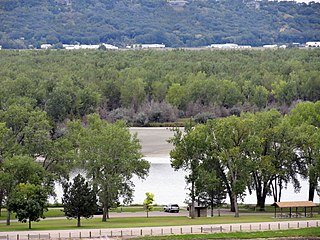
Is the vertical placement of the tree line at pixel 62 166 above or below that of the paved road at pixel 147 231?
above

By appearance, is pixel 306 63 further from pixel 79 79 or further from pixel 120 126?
pixel 120 126

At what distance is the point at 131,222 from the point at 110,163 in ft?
15.1

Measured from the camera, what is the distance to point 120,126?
85.3 meters

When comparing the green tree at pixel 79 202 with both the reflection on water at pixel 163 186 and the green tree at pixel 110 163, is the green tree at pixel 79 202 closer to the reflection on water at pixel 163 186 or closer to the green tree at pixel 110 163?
the green tree at pixel 110 163

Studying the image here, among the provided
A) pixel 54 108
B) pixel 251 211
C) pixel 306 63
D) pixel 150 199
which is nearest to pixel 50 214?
pixel 150 199

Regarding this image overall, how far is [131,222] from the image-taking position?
77.6 m

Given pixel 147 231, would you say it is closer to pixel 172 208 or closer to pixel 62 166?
pixel 172 208

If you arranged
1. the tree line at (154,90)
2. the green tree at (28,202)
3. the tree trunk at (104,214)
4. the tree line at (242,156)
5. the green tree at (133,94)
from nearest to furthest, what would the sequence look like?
1. the green tree at (28,202)
2. the tree trunk at (104,214)
3. the tree line at (242,156)
4. the tree line at (154,90)
5. the green tree at (133,94)

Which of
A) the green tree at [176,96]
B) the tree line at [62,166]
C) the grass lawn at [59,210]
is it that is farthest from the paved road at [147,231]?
the green tree at [176,96]

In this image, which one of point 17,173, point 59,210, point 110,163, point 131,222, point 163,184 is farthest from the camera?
point 163,184

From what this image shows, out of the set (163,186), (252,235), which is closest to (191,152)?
(252,235)

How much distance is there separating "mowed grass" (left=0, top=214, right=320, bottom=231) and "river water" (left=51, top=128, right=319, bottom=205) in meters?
11.9

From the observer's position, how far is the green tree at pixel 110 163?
7862cm

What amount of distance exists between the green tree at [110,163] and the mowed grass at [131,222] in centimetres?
152
